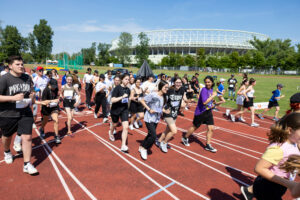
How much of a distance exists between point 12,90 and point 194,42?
10071 centimetres

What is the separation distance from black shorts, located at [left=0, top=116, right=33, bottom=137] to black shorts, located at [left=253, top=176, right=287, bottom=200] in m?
3.95

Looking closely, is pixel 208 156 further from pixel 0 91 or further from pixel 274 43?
pixel 274 43

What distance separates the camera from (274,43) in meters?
68.0

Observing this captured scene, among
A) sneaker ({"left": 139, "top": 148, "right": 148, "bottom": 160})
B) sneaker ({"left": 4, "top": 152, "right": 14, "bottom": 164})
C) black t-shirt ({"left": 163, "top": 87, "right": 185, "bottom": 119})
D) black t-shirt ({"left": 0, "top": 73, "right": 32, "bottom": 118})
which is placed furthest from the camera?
black t-shirt ({"left": 163, "top": 87, "right": 185, "bottom": 119})

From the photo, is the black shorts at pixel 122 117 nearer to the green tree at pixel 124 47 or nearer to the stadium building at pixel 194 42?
the green tree at pixel 124 47

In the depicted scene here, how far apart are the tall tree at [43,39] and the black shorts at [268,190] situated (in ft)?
252

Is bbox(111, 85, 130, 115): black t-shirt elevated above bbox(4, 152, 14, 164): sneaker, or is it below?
above

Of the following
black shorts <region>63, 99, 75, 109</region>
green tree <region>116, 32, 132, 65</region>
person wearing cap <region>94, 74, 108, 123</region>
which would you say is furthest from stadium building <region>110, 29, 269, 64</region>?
black shorts <region>63, 99, 75, 109</region>

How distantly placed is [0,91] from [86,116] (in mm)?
5071

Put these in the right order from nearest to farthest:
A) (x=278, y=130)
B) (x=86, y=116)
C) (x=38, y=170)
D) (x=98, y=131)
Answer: (x=278, y=130), (x=38, y=170), (x=98, y=131), (x=86, y=116)

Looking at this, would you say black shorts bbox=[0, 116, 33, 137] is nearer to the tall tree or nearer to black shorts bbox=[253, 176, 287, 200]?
black shorts bbox=[253, 176, 287, 200]

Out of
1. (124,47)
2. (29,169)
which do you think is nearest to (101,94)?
→ (29,169)

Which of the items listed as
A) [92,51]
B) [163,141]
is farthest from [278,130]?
[92,51]

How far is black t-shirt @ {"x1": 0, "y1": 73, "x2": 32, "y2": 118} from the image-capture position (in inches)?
134
